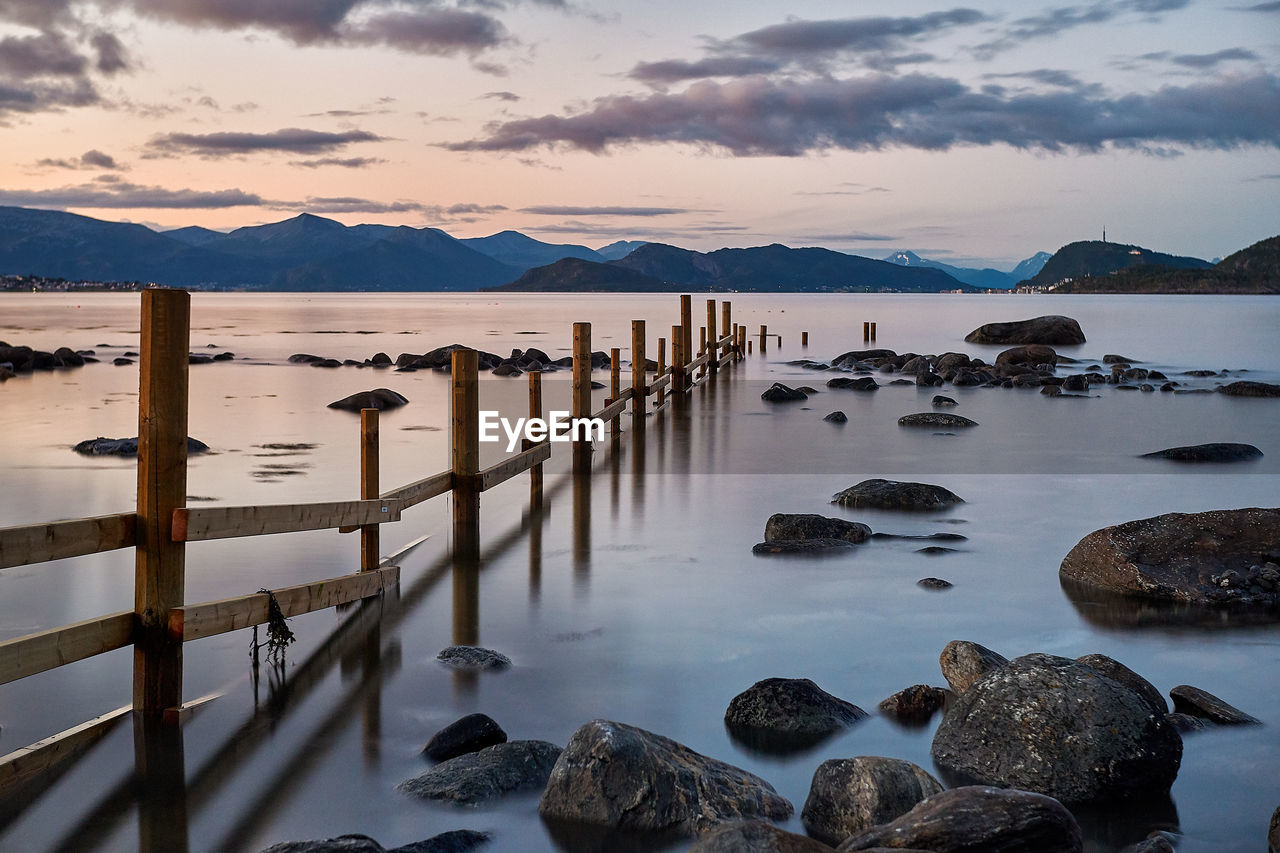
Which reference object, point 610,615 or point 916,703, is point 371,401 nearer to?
point 610,615

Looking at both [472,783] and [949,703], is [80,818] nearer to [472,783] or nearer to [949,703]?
[472,783]

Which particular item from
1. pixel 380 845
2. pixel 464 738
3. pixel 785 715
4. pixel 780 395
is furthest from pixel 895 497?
pixel 780 395

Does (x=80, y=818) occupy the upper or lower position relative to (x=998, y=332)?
lower

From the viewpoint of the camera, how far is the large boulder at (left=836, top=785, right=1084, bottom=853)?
13.9ft

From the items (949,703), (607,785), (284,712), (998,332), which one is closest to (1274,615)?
(949,703)

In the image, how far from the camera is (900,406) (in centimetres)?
2628

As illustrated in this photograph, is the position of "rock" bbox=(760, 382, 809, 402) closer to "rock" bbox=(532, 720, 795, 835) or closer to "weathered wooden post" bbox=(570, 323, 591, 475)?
"weathered wooden post" bbox=(570, 323, 591, 475)

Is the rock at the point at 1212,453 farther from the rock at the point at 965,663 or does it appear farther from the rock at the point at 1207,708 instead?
the rock at the point at 965,663

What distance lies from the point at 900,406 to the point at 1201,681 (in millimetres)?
19123

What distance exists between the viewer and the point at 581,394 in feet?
53.8

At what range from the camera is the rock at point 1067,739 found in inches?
214

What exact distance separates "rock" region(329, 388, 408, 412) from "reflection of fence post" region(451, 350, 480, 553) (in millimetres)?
13206

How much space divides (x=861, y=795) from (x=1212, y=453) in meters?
15.2

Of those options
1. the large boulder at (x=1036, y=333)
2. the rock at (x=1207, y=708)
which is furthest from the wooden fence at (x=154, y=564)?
the large boulder at (x=1036, y=333)
